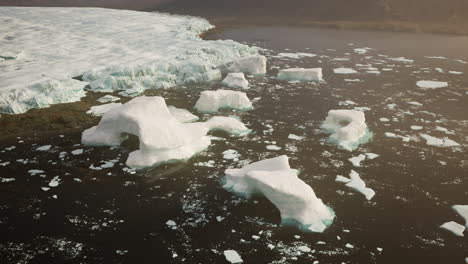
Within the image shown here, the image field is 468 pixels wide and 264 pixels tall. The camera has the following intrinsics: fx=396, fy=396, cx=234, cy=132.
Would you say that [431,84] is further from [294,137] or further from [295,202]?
[295,202]

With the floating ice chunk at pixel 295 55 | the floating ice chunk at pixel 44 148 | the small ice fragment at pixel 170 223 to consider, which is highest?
the floating ice chunk at pixel 295 55

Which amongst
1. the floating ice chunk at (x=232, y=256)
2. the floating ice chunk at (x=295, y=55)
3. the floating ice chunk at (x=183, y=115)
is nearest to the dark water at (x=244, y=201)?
the floating ice chunk at (x=232, y=256)

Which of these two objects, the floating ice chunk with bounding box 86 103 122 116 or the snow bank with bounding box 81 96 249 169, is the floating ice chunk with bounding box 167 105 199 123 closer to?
the snow bank with bounding box 81 96 249 169

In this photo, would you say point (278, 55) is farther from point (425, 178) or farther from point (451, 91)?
point (425, 178)

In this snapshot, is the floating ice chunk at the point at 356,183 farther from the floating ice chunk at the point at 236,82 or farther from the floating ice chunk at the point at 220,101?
the floating ice chunk at the point at 236,82

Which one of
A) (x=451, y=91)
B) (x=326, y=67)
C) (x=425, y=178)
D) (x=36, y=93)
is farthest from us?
(x=326, y=67)

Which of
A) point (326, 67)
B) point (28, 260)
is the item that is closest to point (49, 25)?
point (326, 67)
